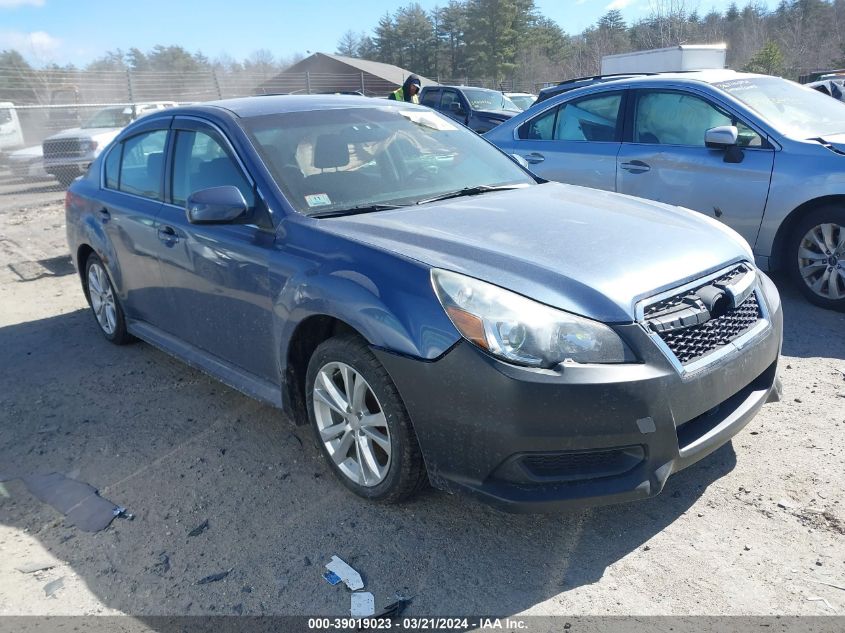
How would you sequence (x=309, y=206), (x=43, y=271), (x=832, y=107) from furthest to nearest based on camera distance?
(x=43, y=271), (x=832, y=107), (x=309, y=206)

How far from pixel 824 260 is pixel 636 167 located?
1.64 m

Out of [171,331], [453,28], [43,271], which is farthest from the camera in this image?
[453,28]

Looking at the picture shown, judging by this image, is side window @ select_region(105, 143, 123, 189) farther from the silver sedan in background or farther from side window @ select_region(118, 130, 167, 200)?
the silver sedan in background

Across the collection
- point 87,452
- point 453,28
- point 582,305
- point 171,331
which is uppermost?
point 453,28

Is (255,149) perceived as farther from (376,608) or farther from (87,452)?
(376,608)

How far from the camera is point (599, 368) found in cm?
241

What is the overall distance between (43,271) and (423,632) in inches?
274

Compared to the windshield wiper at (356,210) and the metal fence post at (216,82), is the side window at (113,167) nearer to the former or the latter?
the windshield wiper at (356,210)

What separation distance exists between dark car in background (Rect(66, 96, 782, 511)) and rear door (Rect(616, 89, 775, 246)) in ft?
6.60

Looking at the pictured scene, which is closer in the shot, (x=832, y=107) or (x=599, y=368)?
(x=599, y=368)

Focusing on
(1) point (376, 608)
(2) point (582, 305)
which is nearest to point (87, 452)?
(1) point (376, 608)

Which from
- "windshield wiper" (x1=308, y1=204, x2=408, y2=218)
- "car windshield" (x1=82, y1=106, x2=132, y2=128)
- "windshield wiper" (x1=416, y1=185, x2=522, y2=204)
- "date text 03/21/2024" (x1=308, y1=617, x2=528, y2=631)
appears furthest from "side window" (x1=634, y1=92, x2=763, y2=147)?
"car windshield" (x1=82, y1=106, x2=132, y2=128)

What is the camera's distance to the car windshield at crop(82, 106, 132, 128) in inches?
Result: 599

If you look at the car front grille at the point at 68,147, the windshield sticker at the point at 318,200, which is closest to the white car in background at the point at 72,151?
the car front grille at the point at 68,147
